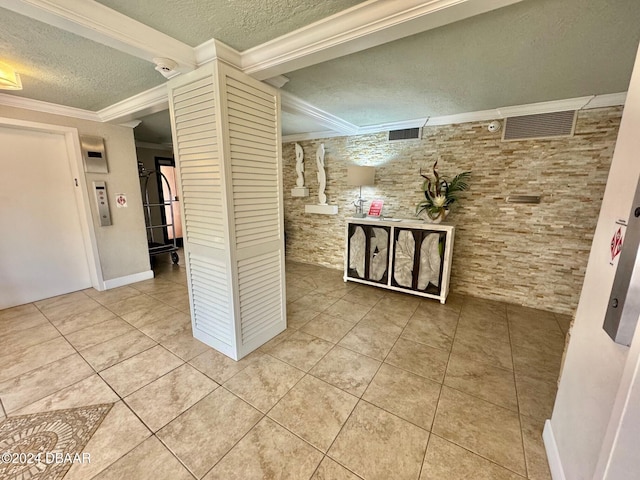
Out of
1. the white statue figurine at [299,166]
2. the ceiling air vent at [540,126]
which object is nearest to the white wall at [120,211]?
the white statue figurine at [299,166]

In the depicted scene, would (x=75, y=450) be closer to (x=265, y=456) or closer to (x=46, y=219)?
(x=265, y=456)

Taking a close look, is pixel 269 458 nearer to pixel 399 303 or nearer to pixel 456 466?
pixel 456 466

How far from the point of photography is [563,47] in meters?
1.74

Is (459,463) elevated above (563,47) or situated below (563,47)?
below

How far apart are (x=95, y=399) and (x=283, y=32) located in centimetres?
283

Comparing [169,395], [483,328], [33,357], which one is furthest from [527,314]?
[33,357]

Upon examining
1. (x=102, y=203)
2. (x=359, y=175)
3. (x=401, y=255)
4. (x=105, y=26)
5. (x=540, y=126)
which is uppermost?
(x=105, y=26)

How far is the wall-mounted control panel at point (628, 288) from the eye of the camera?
843mm

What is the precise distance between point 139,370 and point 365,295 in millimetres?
2618

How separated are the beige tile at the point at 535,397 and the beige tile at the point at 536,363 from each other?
0.08 m

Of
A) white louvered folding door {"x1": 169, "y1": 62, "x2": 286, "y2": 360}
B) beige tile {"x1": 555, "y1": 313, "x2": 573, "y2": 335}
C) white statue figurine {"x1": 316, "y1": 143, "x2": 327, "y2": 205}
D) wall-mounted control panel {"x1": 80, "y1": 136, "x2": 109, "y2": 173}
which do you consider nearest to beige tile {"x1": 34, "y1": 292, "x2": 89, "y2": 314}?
wall-mounted control panel {"x1": 80, "y1": 136, "x2": 109, "y2": 173}

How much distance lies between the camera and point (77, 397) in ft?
5.91

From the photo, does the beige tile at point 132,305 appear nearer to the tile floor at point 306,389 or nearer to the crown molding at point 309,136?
the tile floor at point 306,389

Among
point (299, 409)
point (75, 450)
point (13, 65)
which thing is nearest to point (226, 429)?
point (299, 409)
